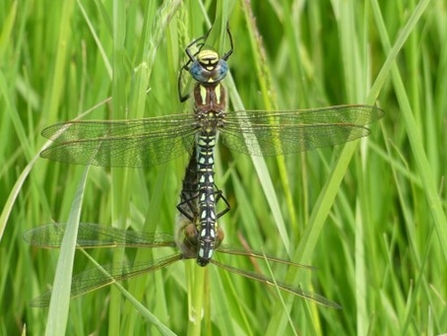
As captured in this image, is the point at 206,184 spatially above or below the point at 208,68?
below

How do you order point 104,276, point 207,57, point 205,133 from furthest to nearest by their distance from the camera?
point 205,133
point 104,276
point 207,57

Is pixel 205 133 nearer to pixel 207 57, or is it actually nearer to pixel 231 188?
pixel 207 57

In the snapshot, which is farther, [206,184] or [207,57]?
[206,184]

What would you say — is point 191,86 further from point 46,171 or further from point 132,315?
point 46,171

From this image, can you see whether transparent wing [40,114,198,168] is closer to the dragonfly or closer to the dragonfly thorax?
the dragonfly

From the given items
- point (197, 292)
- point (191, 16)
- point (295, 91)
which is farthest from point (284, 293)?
point (295, 91)

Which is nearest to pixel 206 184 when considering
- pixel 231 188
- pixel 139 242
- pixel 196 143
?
pixel 196 143

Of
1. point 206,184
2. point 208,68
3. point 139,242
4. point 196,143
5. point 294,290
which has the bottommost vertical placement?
point 294,290

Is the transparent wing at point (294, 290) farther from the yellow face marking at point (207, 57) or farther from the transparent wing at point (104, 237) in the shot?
the yellow face marking at point (207, 57)
